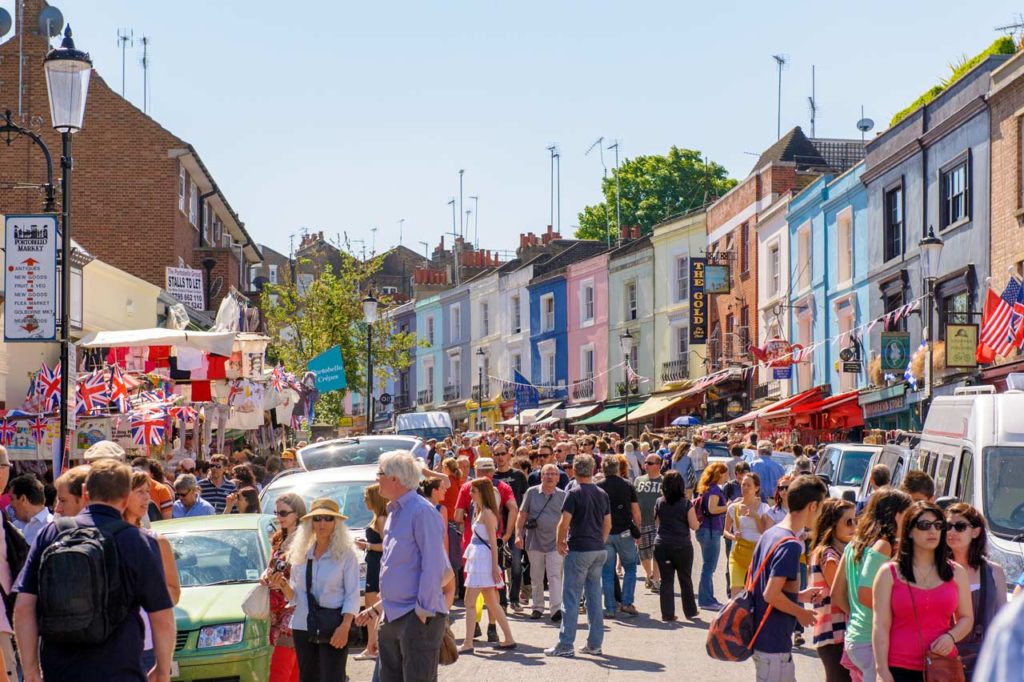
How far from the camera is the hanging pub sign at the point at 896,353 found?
2980cm

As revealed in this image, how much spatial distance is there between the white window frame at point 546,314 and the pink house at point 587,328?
1.53 meters

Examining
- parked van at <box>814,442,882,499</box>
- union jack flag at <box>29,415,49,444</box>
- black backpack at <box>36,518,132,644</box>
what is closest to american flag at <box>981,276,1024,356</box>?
parked van at <box>814,442,882,499</box>

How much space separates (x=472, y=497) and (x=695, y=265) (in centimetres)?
3362

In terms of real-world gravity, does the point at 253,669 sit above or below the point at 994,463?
below

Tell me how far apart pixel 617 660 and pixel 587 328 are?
45.1 m

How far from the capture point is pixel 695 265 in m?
46.3

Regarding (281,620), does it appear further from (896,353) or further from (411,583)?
(896,353)

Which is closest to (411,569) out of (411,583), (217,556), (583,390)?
(411,583)

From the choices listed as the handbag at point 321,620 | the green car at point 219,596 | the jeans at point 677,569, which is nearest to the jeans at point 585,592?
the jeans at point 677,569

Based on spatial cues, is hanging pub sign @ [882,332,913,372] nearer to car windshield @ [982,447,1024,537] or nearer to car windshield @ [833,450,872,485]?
car windshield @ [833,450,872,485]

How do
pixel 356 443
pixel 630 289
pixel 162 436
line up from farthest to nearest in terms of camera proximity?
pixel 630 289, pixel 356 443, pixel 162 436

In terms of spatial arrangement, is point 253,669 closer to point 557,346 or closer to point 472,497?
point 472,497

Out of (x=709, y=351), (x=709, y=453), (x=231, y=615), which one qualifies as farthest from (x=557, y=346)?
(x=231, y=615)

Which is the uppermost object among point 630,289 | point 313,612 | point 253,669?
point 630,289
